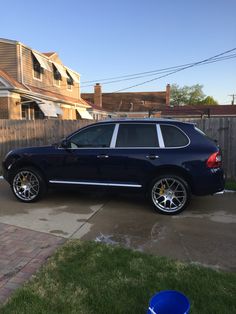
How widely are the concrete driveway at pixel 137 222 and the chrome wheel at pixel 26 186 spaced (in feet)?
0.65

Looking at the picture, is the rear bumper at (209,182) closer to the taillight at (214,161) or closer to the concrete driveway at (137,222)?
the taillight at (214,161)

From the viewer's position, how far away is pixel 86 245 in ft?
14.0

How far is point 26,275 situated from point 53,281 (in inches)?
14.6

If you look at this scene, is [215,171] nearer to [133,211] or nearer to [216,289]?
[133,211]

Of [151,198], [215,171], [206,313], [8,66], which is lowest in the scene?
[206,313]

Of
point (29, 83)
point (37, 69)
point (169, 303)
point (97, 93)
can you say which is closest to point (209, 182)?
point (169, 303)

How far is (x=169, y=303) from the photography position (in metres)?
2.63

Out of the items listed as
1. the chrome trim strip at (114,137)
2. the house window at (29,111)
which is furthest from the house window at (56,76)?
the chrome trim strip at (114,137)

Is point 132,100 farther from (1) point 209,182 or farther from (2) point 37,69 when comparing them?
(1) point 209,182

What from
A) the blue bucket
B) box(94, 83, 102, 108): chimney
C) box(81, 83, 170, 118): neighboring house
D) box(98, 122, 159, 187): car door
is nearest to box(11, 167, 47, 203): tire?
box(98, 122, 159, 187): car door

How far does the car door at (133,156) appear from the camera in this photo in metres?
5.83

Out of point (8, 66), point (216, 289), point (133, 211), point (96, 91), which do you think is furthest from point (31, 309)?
point (96, 91)

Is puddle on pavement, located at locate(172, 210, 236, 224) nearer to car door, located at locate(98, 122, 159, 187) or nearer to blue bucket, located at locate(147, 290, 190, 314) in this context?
car door, located at locate(98, 122, 159, 187)

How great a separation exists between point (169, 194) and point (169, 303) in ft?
10.6
